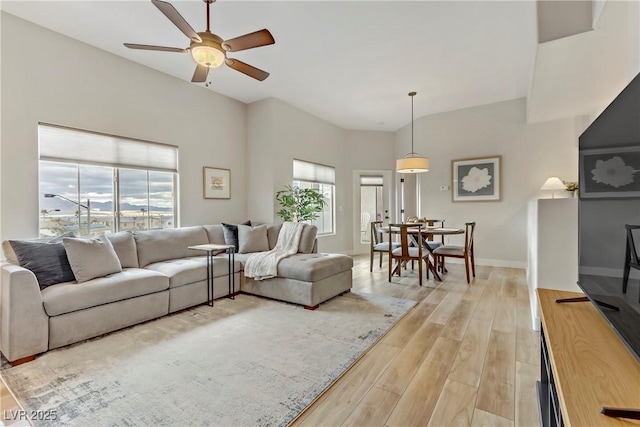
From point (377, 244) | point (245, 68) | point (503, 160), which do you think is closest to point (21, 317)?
point (245, 68)

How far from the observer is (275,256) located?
3670mm

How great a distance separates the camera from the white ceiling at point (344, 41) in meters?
2.78

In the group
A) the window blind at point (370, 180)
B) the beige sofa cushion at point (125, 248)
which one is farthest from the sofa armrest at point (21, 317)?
the window blind at point (370, 180)

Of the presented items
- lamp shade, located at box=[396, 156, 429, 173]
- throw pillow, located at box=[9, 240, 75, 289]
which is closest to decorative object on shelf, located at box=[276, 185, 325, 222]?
lamp shade, located at box=[396, 156, 429, 173]

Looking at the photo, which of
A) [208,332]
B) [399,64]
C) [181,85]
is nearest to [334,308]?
[208,332]

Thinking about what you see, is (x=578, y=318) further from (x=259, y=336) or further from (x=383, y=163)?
(x=383, y=163)

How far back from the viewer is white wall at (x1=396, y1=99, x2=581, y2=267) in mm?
5004

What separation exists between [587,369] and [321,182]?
5.55 metres

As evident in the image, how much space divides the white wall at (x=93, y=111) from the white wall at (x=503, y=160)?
13.1ft

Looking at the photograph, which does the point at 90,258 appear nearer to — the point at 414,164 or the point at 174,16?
the point at 174,16

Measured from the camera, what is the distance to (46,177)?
123 inches

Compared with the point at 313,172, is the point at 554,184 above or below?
below

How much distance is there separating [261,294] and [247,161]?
2649mm

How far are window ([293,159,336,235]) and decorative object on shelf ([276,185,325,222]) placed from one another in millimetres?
437
